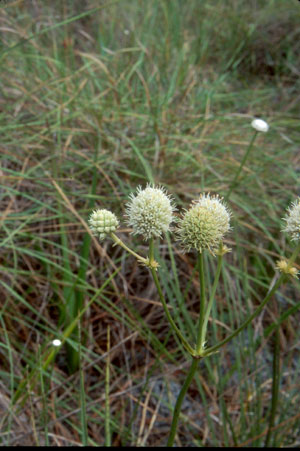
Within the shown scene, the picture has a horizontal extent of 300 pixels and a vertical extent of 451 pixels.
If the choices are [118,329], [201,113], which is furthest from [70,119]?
[118,329]

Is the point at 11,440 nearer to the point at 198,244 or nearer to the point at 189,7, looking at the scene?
the point at 198,244

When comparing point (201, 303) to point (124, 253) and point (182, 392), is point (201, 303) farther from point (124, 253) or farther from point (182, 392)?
point (124, 253)

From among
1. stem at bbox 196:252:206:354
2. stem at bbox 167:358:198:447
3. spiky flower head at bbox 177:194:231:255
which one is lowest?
stem at bbox 167:358:198:447

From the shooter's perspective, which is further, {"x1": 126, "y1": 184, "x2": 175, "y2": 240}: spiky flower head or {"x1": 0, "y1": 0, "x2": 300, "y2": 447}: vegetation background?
{"x1": 0, "y1": 0, "x2": 300, "y2": 447}: vegetation background

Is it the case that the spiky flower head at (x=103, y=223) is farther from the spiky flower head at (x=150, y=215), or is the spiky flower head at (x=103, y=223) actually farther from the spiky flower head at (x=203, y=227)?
the spiky flower head at (x=203, y=227)

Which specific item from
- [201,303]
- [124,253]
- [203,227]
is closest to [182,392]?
[201,303]

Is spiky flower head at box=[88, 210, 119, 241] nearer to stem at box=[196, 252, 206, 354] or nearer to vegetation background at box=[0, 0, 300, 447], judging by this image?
stem at box=[196, 252, 206, 354]

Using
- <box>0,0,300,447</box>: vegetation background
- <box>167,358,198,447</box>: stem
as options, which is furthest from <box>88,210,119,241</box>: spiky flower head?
<box>0,0,300,447</box>: vegetation background
